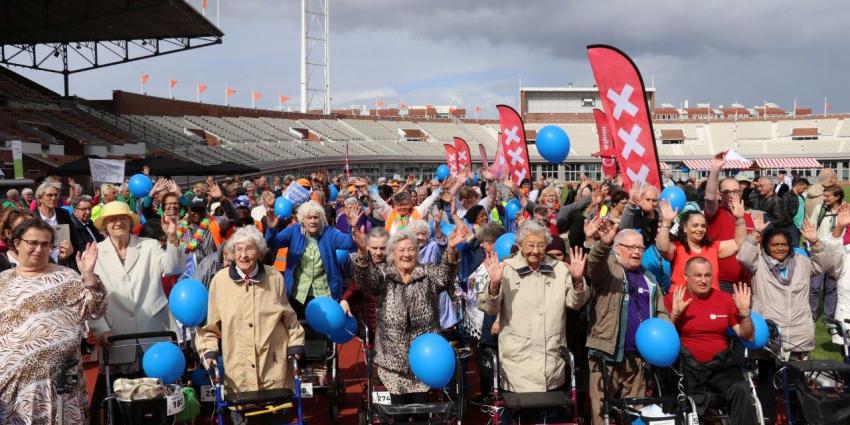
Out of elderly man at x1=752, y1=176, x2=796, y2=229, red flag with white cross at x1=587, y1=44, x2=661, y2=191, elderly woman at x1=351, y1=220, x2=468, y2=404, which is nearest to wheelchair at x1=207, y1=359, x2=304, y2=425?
elderly woman at x1=351, y1=220, x2=468, y2=404

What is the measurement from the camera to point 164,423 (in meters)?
4.94

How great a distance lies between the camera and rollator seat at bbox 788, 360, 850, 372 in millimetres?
5195

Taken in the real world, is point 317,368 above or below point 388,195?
below

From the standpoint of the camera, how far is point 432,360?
459 centimetres

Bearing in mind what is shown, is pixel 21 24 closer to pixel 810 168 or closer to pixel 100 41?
pixel 100 41

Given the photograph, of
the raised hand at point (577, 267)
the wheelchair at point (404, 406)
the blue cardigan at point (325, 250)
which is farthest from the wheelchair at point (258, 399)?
the raised hand at point (577, 267)

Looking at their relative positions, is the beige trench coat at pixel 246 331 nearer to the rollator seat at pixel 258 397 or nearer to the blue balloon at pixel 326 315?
the rollator seat at pixel 258 397

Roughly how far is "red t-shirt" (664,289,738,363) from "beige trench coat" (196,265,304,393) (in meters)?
2.66

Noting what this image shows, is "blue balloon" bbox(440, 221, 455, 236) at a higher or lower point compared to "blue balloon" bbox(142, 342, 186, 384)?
higher

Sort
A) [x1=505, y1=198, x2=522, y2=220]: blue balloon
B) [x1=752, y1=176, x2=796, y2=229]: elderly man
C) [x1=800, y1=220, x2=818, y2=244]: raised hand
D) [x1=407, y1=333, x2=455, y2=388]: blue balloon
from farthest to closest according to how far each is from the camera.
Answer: [x1=752, y1=176, x2=796, y2=229]: elderly man → [x1=505, y1=198, x2=522, y2=220]: blue balloon → [x1=800, y1=220, x2=818, y2=244]: raised hand → [x1=407, y1=333, x2=455, y2=388]: blue balloon

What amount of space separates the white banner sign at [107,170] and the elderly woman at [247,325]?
9.37 m

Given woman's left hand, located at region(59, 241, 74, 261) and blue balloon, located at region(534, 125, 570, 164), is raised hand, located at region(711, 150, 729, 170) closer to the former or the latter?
blue balloon, located at region(534, 125, 570, 164)

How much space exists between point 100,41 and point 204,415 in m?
27.5

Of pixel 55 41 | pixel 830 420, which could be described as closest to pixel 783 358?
pixel 830 420
